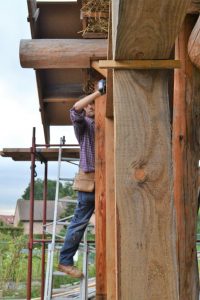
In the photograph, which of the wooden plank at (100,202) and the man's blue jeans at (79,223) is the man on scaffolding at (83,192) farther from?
the wooden plank at (100,202)

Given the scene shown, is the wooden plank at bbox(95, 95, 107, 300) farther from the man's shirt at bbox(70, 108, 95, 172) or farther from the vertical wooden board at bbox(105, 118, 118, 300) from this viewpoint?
the vertical wooden board at bbox(105, 118, 118, 300)

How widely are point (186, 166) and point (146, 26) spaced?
1.17 metres

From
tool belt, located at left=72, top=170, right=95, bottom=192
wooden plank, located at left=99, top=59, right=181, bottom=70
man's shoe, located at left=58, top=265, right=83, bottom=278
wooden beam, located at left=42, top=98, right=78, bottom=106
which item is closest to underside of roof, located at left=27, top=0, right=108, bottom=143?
wooden beam, located at left=42, top=98, right=78, bottom=106

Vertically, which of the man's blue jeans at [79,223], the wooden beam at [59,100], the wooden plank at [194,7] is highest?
the wooden plank at [194,7]

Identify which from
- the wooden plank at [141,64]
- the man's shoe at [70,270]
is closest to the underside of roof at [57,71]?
the man's shoe at [70,270]

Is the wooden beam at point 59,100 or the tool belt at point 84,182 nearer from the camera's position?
the tool belt at point 84,182

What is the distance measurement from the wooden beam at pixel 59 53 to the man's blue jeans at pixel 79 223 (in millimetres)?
1074

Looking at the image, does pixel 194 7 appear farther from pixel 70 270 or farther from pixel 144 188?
pixel 70 270

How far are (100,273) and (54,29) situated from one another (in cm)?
217

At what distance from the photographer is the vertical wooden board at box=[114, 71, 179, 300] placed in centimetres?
121

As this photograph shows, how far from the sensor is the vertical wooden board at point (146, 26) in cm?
108

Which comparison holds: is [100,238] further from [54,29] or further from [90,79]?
[54,29]

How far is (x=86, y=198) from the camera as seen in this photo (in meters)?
3.86

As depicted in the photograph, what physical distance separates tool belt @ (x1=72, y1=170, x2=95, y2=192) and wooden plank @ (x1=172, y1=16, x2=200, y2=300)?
1.63 m
